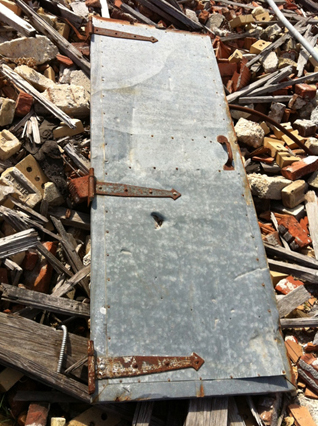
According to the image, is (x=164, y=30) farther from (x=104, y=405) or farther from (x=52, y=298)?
(x=104, y=405)

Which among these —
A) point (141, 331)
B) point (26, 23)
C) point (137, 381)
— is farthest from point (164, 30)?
point (137, 381)

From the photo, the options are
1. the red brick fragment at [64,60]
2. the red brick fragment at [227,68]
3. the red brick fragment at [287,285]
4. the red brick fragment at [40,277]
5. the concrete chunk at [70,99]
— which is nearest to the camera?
the red brick fragment at [40,277]

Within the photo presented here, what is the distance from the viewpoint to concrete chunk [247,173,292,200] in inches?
197

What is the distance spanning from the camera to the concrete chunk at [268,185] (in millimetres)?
5004

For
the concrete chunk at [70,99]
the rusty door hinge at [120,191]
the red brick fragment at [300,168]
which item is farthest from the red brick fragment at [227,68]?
A: the rusty door hinge at [120,191]

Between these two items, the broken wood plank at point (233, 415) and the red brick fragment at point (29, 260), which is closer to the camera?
the broken wood plank at point (233, 415)

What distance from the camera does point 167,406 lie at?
11.7 ft

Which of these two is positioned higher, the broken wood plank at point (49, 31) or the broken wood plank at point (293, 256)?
the broken wood plank at point (49, 31)

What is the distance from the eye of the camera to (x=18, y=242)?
390 centimetres

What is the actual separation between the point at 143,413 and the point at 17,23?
4952 mm

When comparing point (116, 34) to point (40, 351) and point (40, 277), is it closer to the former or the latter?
point (40, 277)

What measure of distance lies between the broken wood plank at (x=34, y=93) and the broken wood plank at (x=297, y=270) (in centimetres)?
284

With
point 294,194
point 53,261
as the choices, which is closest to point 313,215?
point 294,194

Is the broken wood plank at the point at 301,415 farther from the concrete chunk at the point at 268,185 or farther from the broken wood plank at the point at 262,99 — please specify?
the broken wood plank at the point at 262,99
